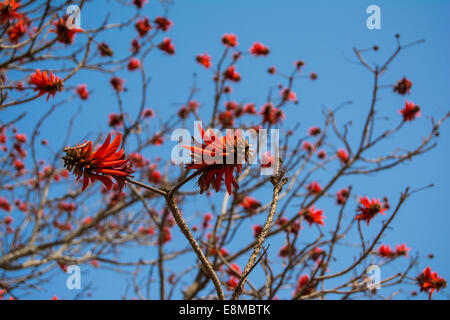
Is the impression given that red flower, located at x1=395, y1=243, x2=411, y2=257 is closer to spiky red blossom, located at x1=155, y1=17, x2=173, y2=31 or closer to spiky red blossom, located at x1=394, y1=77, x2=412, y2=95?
spiky red blossom, located at x1=394, y1=77, x2=412, y2=95

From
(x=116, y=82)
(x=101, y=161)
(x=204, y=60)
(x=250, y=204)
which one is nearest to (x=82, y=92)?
(x=116, y=82)

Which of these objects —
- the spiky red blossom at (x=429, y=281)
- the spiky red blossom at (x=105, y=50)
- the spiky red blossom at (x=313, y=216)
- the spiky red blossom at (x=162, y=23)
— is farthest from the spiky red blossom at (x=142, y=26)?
the spiky red blossom at (x=429, y=281)

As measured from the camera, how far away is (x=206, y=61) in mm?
5895

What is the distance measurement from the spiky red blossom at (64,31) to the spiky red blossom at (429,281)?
4.40 m

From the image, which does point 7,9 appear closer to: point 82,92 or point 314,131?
point 82,92

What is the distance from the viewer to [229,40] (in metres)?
5.29

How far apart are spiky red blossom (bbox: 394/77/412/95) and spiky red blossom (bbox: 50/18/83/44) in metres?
4.57

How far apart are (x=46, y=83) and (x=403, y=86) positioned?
4.90 m

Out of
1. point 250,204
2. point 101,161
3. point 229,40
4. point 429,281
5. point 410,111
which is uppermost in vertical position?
point 229,40

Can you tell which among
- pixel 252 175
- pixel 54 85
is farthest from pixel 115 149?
pixel 252 175

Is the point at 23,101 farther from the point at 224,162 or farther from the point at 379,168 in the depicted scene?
the point at 379,168

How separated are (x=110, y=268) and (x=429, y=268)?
3.68m

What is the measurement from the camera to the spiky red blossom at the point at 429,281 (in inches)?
126

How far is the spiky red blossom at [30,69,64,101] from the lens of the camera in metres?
2.45
